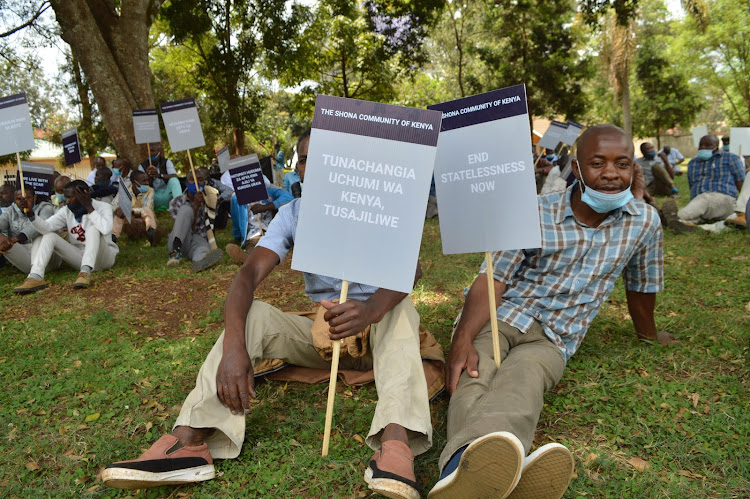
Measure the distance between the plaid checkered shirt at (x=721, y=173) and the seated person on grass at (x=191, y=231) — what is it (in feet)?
26.2

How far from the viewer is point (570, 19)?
21359mm

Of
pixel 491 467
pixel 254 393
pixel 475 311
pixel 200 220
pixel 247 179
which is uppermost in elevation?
pixel 247 179

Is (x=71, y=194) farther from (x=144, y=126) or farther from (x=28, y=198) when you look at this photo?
(x=144, y=126)

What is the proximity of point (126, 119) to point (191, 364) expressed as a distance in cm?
751

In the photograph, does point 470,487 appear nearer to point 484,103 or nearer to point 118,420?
point 484,103

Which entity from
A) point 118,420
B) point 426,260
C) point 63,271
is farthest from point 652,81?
point 118,420

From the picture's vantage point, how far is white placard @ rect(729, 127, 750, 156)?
9156 millimetres

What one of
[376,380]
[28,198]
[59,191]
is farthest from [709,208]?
[59,191]

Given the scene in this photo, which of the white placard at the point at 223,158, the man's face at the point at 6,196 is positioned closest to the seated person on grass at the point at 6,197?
the man's face at the point at 6,196

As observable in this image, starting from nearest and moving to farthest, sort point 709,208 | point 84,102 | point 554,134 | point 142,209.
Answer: point 709,208 → point 142,209 → point 554,134 → point 84,102

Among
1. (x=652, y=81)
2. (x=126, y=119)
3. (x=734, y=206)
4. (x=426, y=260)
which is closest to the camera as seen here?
(x=426, y=260)

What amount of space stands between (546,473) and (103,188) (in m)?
7.96

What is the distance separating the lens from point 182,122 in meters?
8.12

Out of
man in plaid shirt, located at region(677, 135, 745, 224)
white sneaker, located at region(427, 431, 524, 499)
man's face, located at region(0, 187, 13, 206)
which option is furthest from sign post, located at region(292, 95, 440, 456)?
man in plaid shirt, located at region(677, 135, 745, 224)
